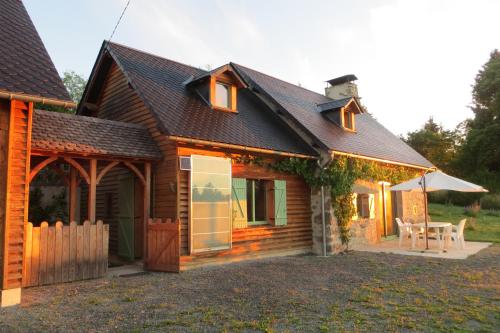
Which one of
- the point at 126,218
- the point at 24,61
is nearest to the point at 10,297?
the point at 24,61

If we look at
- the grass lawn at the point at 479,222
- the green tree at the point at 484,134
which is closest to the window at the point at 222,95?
the grass lawn at the point at 479,222

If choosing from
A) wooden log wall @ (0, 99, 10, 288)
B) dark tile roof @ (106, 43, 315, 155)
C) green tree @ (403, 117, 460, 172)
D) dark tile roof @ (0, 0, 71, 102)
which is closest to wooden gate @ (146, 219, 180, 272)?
dark tile roof @ (106, 43, 315, 155)

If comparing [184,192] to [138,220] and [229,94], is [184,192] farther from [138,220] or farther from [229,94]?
[229,94]

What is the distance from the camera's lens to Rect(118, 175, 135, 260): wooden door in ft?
31.9

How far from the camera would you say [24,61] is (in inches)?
250

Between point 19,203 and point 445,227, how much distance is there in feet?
36.7

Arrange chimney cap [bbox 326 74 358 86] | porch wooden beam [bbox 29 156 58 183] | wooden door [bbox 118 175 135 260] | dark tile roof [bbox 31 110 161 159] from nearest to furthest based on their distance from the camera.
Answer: porch wooden beam [bbox 29 156 58 183] < dark tile roof [bbox 31 110 161 159] < wooden door [bbox 118 175 135 260] < chimney cap [bbox 326 74 358 86]

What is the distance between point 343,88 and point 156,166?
13.3 meters

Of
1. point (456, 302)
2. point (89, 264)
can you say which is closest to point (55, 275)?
point (89, 264)

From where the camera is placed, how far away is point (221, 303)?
5.67 m

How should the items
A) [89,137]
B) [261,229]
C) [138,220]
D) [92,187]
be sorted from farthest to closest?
[261,229] → [138,220] → [89,137] → [92,187]

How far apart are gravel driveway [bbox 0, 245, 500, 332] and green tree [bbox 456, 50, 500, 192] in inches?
1121

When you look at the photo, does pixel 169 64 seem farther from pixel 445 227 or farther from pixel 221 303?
pixel 445 227

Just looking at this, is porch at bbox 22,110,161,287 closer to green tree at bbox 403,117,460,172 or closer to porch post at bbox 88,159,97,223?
porch post at bbox 88,159,97,223
